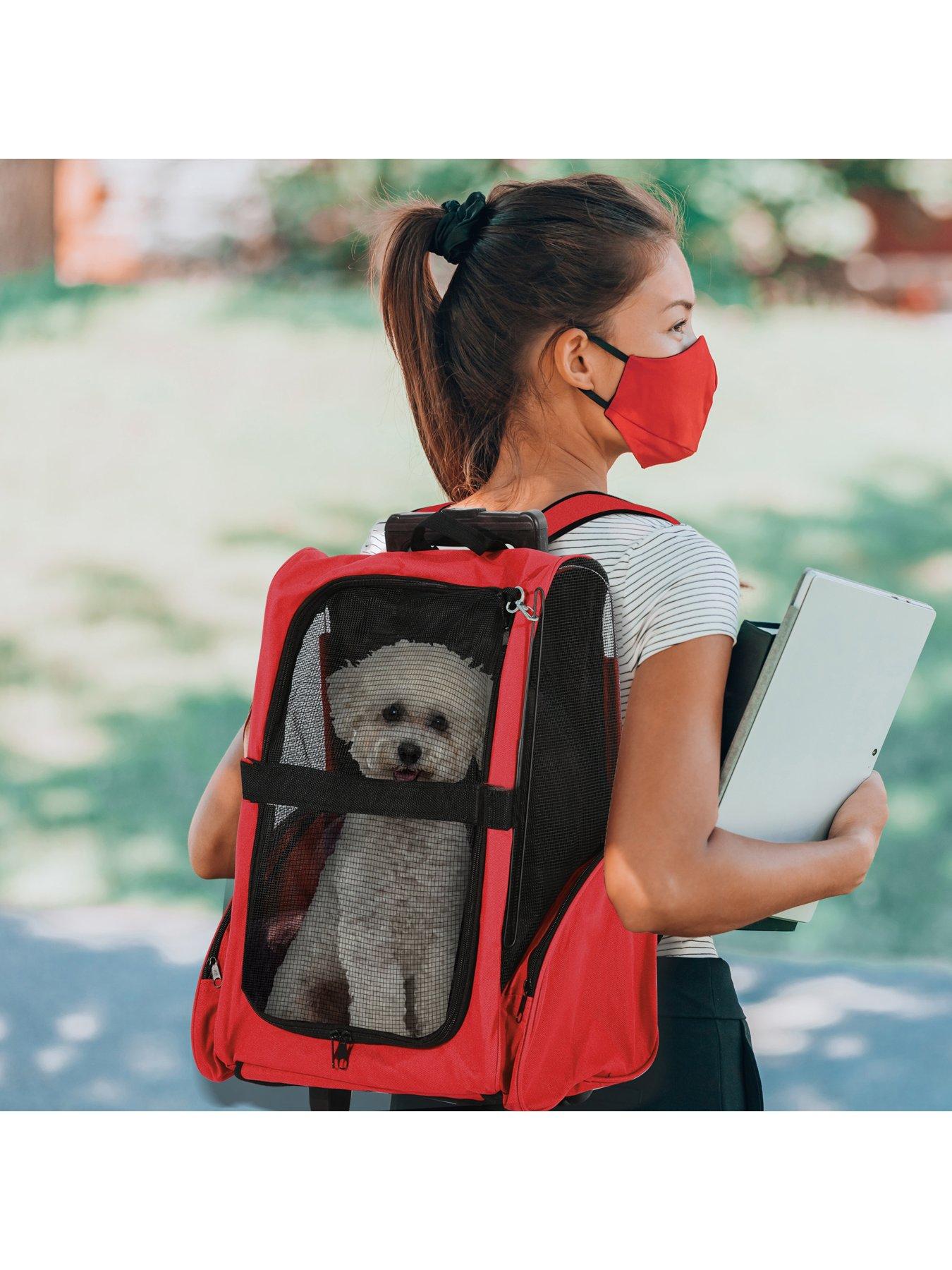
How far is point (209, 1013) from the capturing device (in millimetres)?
1090

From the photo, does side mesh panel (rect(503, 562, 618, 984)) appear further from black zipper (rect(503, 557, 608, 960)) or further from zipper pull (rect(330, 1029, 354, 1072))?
zipper pull (rect(330, 1029, 354, 1072))

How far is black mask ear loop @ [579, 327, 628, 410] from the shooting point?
1204 millimetres

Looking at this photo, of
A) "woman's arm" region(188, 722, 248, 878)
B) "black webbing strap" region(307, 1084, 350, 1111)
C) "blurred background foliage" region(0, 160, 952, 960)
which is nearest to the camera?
"black webbing strap" region(307, 1084, 350, 1111)

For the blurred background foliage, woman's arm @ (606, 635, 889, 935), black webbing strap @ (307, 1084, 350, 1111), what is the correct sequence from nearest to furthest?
woman's arm @ (606, 635, 889, 935)
black webbing strap @ (307, 1084, 350, 1111)
the blurred background foliage

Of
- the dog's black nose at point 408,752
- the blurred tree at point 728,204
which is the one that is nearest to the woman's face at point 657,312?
the dog's black nose at point 408,752

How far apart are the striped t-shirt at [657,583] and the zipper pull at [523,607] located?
92 millimetres

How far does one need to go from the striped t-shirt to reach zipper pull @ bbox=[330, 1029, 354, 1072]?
307 millimetres

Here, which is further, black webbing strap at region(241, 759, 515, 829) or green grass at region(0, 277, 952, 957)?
green grass at region(0, 277, 952, 957)

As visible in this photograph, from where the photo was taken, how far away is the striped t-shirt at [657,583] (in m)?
0.99

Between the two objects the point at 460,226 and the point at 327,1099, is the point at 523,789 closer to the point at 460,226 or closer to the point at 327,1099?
the point at 327,1099

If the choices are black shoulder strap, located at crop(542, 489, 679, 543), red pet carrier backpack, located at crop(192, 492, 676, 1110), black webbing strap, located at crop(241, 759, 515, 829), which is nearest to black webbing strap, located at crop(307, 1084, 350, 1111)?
red pet carrier backpack, located at crop(192, 492, 676, 1110)

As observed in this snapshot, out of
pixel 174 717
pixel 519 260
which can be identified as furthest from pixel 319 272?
pixel 519 260

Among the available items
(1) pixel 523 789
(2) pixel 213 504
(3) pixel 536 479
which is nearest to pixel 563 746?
(1) pixel 523 789

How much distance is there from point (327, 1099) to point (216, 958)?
6.8 inches
